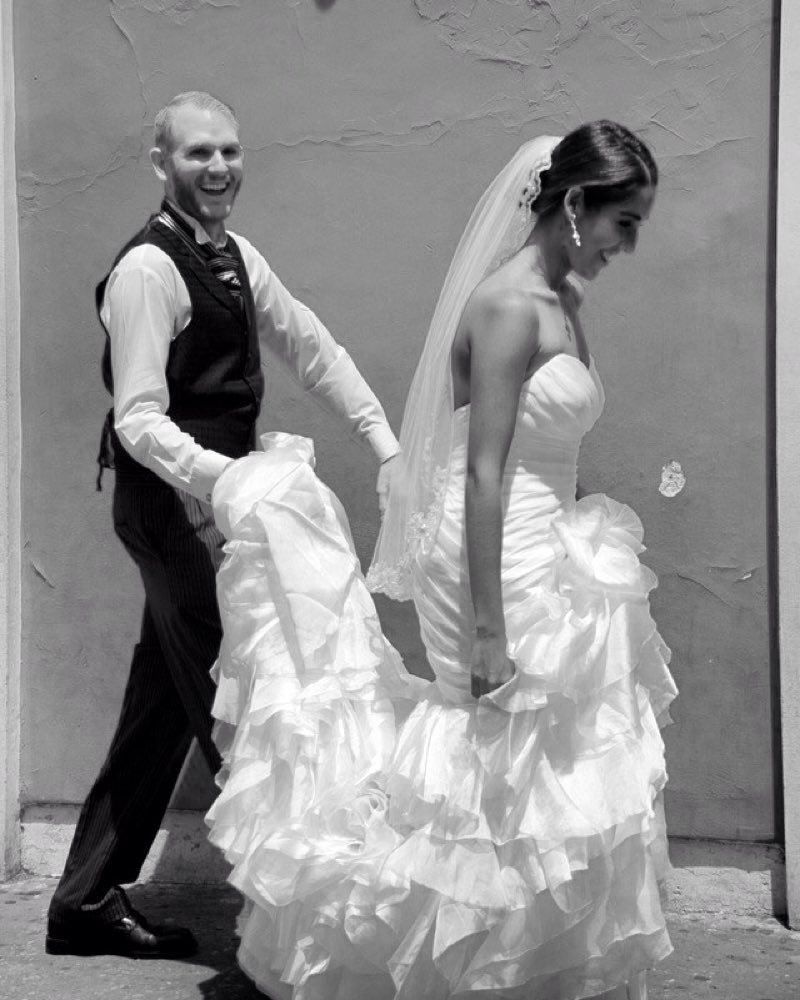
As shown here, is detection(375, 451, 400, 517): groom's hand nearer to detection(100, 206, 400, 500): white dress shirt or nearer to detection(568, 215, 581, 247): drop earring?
detection(100, 206, 400, 500): white dress shirt

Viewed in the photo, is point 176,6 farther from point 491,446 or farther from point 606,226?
point 491,446

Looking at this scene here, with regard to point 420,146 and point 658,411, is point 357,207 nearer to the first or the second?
point 420,146

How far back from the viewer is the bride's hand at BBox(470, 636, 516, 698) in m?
2.89

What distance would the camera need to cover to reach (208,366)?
3430 millimetres

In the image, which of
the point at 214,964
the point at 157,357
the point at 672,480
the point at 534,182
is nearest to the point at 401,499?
the point at 157,357

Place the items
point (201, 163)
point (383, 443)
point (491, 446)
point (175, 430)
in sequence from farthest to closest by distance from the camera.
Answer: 1. point (383, 443)
2. point (201, 163)
3. point (175, 430)
4. point (491, 446)

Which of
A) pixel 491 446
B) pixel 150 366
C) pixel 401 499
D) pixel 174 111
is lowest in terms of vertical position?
pixel 401 499

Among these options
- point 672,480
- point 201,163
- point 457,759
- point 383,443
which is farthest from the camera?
point 672,480

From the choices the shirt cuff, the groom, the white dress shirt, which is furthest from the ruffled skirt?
the shirt cuff

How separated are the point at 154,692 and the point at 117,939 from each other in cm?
65

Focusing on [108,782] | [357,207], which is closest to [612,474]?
[357,207]

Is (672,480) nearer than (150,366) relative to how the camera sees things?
No

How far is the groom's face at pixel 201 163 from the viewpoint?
341 cm

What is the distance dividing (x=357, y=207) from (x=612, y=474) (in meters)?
1.04
